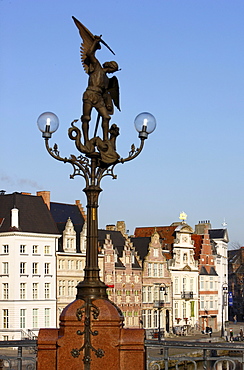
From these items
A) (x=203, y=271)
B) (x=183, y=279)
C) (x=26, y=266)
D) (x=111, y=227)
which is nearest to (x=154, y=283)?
(x=183, y=279)

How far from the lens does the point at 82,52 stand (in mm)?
17406

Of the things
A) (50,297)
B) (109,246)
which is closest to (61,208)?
(109,246)

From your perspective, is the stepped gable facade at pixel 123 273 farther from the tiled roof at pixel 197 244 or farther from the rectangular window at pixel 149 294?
the tiled roof at pixel 197 244

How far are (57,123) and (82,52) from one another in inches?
64.2

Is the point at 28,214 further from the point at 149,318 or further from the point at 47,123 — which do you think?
the point at 47,123

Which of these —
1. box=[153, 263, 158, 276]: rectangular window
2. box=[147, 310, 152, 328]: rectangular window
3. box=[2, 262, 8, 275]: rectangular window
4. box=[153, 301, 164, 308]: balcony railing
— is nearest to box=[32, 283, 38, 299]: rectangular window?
box=[2, 262, 8, 275]: rectangular window

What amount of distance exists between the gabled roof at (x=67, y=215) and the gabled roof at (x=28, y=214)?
85.7 inches

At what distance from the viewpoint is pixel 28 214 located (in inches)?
2559

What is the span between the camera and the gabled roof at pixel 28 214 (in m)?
63.8

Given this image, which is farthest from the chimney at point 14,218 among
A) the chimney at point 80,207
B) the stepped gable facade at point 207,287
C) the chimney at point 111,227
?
the stepped gable facade at point 207,287

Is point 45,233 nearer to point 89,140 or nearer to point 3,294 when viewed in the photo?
point 3,294

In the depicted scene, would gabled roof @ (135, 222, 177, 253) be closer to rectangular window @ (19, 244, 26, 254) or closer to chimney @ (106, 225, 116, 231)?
chimney @ (106, 225, 116, 231)

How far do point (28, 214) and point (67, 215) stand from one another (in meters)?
7.90

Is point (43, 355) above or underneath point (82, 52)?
underneath
